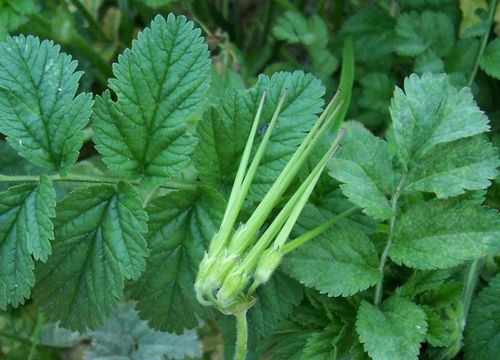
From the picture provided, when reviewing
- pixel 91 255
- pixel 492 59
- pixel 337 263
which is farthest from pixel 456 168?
pixel 91 255

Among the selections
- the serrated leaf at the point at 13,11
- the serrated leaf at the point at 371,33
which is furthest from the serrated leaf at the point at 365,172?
the serrated leaf at the point at 13,11

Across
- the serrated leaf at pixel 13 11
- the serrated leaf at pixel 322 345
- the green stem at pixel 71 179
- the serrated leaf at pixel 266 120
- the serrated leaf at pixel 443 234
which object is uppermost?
the serrated leaf at pixel 13 11

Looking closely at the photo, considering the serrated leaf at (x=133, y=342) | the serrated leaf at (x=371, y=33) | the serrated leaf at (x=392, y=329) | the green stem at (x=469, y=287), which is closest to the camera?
the serrated leaf at (x=392, y=329)

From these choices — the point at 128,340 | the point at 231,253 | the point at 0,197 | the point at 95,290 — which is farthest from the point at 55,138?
the point at 128,340

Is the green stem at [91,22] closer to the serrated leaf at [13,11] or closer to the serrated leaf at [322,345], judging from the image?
the serrated leaf at [13,11]

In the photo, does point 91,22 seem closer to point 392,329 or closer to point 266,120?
point 266,120

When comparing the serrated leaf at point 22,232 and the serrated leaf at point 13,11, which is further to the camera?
the serrated leaf at point 13,11
